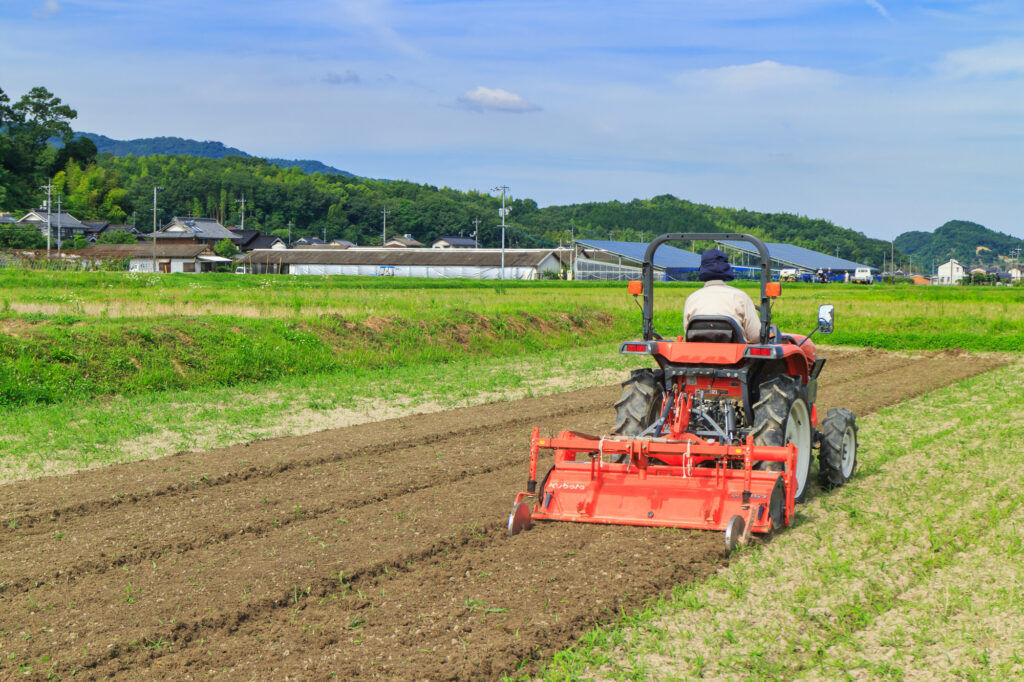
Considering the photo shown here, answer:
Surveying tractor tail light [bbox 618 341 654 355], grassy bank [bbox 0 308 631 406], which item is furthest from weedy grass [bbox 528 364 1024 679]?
grassy bank [bbox 0 308 631 406]

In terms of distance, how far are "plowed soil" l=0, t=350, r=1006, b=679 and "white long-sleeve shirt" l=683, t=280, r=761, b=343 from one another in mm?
1749

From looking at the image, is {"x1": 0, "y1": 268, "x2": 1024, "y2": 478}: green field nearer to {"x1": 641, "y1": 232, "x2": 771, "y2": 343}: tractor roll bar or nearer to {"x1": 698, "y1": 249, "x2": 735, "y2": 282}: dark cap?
{"x1": 641, "y1": 232, "x2": 771, "y2": 343}: tractor roll bar

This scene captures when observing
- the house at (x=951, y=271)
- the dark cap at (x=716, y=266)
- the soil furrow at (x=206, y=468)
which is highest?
the house at (x=951, y=271)

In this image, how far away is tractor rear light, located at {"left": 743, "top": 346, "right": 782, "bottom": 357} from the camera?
6.77m

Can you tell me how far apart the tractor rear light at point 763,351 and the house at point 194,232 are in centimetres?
8214

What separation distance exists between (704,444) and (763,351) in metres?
0.94

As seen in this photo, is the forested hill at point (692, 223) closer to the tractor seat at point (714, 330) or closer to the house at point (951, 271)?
the house at point (951, 271)

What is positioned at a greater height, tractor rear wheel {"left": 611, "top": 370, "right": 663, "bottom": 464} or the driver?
the driver

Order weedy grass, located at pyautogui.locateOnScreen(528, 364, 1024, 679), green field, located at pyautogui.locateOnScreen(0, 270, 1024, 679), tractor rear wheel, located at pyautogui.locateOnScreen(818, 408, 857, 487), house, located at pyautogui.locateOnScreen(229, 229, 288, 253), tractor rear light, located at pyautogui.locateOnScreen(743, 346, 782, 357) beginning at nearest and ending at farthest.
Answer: weedy grass, located at pyautogui.locateOnScreen(528, 364, 1024, 679)
green field, located at pyautogui.locateOnScreen(0, 270, 1024, 679)
tractor rear light, located at pyautogui.locateOnScreen(743, 346, 782, 357)
tractor rear wheel, located at pyautogui.locateOnScreen(818, 408, 857, 487)
house, located at pyautogui.locateOnScreen(229, 229, 288, 253)

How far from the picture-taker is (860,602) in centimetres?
509

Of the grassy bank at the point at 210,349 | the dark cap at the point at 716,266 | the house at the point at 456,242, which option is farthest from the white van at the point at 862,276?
the dark cap at the point at 716,266

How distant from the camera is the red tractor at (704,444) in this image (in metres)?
6.27

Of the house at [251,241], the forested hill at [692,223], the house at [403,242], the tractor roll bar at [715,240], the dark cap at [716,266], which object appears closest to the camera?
the dark cap at [716,266]

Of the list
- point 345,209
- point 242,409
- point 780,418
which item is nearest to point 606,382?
point 242,409
